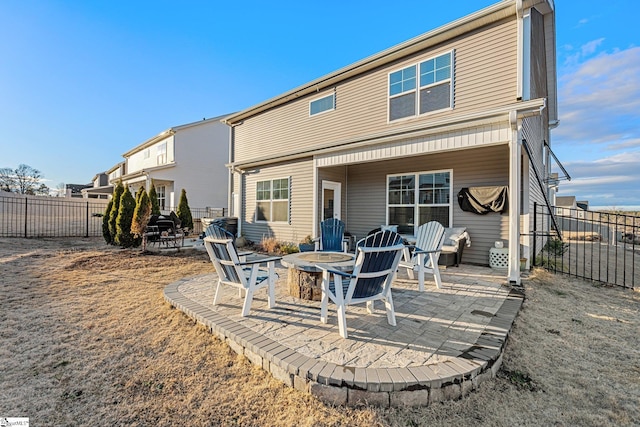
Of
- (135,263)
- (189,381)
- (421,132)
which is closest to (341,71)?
(421,132)

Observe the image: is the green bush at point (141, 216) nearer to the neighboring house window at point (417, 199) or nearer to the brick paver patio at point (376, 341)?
the brick paver patio at point (376, 341)

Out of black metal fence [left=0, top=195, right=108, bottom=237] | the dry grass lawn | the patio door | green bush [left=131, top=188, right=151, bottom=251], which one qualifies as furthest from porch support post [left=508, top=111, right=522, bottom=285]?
black metal fence [left=0, top=195, right=108, bottom=237]

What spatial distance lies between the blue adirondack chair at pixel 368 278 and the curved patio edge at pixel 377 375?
708mm

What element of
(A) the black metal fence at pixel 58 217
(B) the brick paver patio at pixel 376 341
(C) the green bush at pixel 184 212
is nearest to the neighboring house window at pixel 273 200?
(C) the green bush at pixel 184 212

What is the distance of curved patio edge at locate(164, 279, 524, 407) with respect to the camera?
77.0 inches

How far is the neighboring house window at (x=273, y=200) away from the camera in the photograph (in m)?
9.67

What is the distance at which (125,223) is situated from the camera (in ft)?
28.9

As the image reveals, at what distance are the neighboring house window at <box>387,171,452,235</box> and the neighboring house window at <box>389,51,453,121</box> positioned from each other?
1735 millimetres

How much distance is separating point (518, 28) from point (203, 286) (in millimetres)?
7639

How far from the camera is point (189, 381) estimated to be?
2.30m

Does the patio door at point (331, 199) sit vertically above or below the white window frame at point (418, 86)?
below

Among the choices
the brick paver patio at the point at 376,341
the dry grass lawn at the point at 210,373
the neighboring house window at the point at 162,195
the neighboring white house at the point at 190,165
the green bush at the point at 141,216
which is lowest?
the dry grass lawn at the point at 210,373

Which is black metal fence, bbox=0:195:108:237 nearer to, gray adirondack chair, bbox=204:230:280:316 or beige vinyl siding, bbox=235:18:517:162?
beige vinyl siding, bbox=235:18:517:162

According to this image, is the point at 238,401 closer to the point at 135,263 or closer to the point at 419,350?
the point at 419,350
